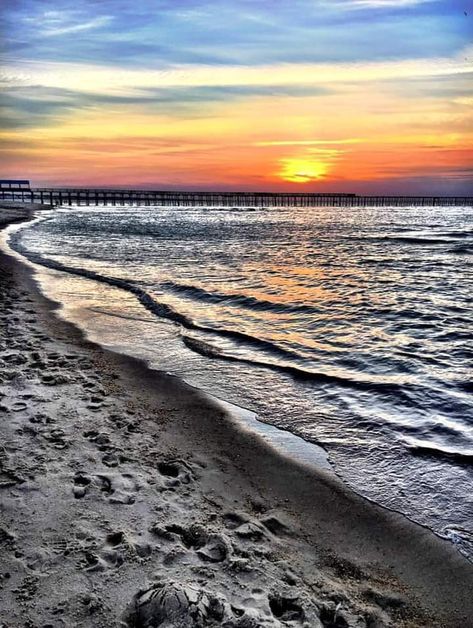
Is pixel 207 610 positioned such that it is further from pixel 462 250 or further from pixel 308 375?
pixel 462 250

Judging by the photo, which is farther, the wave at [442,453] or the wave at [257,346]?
the wave at [257,346]

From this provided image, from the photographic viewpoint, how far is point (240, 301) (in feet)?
44.9

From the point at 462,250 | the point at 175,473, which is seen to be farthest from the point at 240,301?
the point at 462,250

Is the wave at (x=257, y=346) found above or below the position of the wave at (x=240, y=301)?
below

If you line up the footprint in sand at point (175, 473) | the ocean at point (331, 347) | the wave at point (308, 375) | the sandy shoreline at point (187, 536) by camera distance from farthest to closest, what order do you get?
the wave at point (308, 375), the ocean at point (331, 347), the footprint in sand at point (175, 473), the sandy shoreline at point (187, 536)

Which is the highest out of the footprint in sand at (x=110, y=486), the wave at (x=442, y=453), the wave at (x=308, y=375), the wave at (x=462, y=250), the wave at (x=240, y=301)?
the wave at (x=462, y=250)

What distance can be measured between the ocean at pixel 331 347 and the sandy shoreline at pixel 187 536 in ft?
1.82

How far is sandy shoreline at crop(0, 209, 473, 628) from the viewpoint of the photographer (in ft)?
9.68

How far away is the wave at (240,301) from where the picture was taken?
12805 millimetres

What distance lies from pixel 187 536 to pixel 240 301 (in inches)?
403

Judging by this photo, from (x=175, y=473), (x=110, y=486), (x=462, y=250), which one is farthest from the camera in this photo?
(x=462, y=250)

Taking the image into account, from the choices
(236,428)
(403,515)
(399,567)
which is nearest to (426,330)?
(236,428)

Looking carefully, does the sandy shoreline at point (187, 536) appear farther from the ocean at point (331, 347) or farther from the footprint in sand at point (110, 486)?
the ocean at point (331, 347)

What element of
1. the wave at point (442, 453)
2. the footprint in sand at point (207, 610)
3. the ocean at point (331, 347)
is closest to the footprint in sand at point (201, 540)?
the footprint in sand at point (207, 610)
